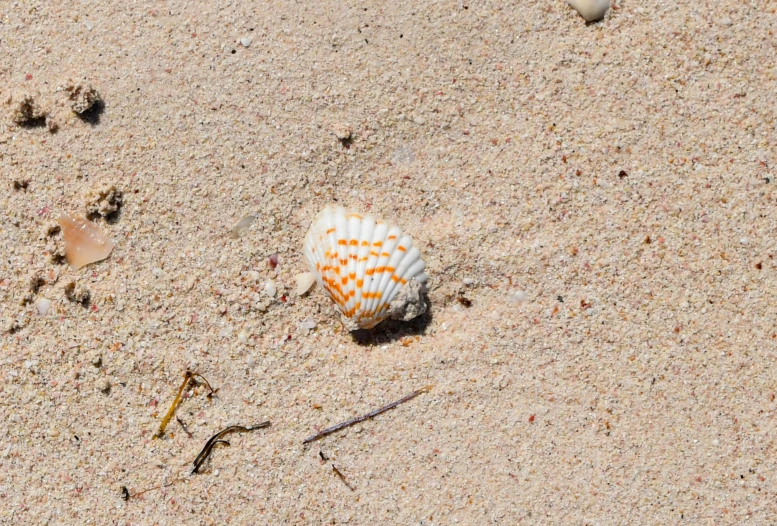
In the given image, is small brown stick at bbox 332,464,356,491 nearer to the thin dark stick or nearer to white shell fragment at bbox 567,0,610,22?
the thin dark stick

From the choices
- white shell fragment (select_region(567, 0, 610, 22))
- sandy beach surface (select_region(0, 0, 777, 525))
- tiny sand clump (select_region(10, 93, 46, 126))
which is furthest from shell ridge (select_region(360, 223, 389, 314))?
tiny sand clump (select_region(10, 93, 46, 126))

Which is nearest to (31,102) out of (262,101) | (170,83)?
(170,83)

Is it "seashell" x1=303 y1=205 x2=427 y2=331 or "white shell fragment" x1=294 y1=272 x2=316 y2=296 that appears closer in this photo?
"seashell" x1=303 y1=205 x2=427 y2=331

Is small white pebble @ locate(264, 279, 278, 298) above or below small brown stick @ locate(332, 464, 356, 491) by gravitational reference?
above

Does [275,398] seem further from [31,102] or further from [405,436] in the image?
[31,102]

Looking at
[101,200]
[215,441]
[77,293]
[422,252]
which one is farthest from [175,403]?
[422,252]

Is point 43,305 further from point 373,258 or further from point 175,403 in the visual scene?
point 373,258
